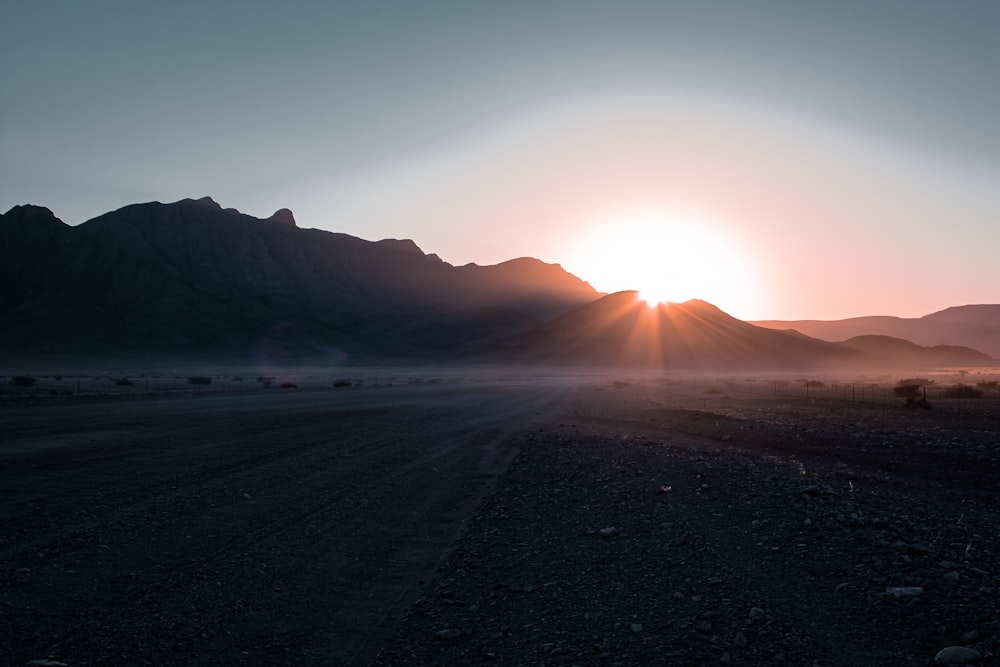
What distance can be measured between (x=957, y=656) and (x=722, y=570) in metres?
2.71

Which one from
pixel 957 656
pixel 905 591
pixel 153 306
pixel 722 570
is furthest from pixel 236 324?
pixel 957 656

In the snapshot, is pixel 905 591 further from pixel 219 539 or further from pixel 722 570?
pixel 219 539

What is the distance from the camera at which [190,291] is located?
177 metres

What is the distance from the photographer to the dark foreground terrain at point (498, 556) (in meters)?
6.41

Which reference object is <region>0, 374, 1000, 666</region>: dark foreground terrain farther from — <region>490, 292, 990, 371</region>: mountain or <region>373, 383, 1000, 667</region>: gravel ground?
<region>490, 292, 990, 371</region>: mountain

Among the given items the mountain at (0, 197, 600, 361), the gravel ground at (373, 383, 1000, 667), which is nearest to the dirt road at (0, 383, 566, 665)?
the gravel ground at (373, 383, 1000, 667)

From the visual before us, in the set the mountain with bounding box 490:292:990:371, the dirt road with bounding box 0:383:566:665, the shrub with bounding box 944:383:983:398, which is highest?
the mountain with bounding box 490:292:990:371

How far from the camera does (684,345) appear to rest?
159375 millimetres

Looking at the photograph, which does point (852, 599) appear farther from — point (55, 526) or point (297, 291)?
point (297, 291)

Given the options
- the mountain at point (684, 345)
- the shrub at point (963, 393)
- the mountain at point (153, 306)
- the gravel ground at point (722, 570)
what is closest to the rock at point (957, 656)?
the gravel ground at point (722, 570)

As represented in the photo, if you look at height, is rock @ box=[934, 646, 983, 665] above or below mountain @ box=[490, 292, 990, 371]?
below

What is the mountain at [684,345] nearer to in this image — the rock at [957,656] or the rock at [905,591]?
the rock at [905,591]

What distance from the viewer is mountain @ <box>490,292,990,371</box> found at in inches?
6083

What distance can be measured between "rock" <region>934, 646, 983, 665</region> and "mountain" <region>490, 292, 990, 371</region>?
462ft
